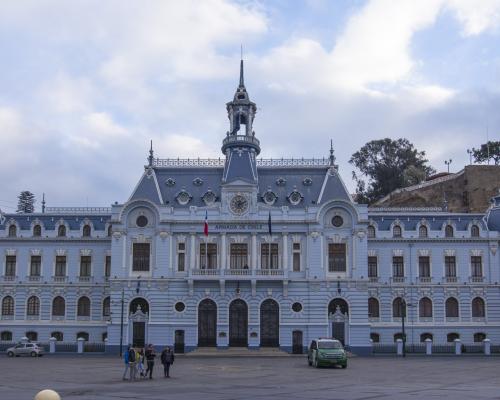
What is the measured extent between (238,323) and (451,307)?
20566mm

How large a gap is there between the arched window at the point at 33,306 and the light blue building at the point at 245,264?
3.8 inches

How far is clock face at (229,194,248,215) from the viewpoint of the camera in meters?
67.4

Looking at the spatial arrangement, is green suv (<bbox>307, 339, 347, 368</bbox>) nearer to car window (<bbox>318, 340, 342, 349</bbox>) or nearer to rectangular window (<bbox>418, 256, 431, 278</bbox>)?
car window (<bbox>318, 340, 342, 349</bbox>)

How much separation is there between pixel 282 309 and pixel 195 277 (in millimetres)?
8477

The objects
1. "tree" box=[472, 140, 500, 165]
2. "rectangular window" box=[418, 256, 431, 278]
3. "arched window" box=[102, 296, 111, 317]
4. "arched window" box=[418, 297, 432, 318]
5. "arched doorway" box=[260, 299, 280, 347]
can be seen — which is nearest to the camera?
"arched doorway" box=[260, 299, 280, 347]

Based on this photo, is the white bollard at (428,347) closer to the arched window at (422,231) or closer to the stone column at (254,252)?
the arched window at (422,231)

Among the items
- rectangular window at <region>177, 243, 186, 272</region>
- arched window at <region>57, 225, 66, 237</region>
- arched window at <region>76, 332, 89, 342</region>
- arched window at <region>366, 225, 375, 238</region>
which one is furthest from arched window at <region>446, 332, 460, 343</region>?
arched window at <region>57, 225, 66, 237</region>

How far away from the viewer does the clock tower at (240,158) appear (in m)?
67.5

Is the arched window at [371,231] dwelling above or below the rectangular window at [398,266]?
above

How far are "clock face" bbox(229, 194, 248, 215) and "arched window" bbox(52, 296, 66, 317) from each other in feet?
62.9

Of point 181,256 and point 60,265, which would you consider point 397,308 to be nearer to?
point 181,256

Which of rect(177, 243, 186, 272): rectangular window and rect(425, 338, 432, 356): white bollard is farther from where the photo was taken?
rect(177, 243, 186, 272): rectangular window

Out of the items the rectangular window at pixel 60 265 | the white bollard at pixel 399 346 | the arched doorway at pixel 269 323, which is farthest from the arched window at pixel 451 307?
the rectangular window at pixel 60 265

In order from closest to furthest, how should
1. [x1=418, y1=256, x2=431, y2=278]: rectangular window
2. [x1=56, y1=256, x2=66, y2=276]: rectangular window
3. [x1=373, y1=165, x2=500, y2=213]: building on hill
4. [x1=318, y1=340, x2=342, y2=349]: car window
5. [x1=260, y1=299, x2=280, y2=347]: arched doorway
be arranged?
[x1=318, y1=340, x2=342, y2=349]: car window → [x1=260, y1=299, x2=280, y2=347]: arched doorway → [x1=418, y1=256, x2=431, y2=278]: rectangular window → [x1=56, y1=256, x2=66, y2=276]: rectangular window → [x1=373, y1=165, x2=500, y2=213]: building on hill
